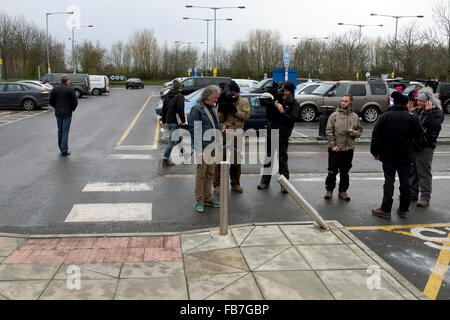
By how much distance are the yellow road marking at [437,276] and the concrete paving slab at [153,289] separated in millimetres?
2338

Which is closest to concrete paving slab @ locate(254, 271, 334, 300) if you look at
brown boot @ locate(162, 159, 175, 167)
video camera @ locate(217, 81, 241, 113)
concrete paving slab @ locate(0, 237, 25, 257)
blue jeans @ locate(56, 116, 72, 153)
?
concrete paving slab @ locate(0, 237, 25, 257)

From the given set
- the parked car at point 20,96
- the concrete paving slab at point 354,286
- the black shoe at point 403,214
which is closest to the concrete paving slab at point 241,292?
the concrete paving slab at point 354,286

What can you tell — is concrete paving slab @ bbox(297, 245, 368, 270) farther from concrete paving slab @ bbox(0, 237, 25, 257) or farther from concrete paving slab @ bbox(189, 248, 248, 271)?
concrete paving slab @ bbox(0, 237, 25, 257)

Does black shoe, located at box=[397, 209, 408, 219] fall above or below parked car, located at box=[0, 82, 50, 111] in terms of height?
below

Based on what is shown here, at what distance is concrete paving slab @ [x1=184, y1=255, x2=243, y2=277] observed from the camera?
14.3 ft

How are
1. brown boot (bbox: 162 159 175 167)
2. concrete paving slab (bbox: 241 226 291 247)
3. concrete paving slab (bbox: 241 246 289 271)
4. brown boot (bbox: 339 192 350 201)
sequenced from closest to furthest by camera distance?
concrete paving slab (bbox: 241 246 289 271), concrete paving slab (bbox: 241 226 291 247), brown boot (bbox: 339 192 350 201), brown boot (bbox: 162 159 175 167)

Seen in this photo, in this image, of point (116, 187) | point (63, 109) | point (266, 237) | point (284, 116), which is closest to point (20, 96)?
point (63, 109)

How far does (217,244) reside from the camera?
5168 millimetres

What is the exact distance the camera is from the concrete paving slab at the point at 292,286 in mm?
3890

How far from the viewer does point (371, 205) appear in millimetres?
7113

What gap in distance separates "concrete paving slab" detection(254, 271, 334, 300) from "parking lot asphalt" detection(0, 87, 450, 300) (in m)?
1.07

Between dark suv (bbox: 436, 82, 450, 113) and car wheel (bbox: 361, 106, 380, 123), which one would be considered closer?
car wheel (bbox: 361, 106, 380, 123)

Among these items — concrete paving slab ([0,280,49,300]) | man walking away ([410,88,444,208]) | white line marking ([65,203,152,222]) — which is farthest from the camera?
man walking away ([410,88,444,208])
